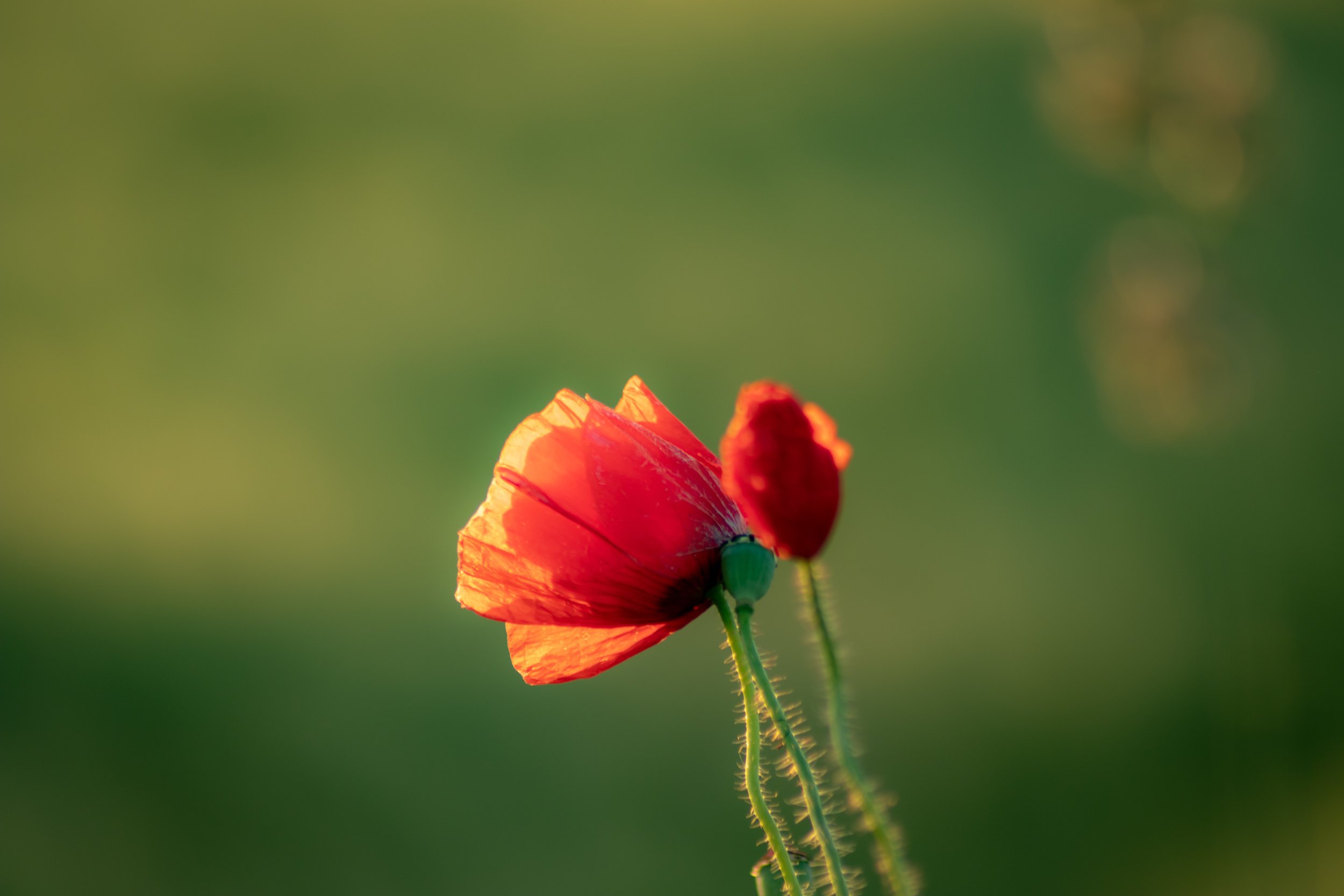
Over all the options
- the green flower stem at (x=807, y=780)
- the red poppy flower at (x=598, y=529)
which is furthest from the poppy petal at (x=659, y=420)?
the green flower stem at (x=807, y=780)

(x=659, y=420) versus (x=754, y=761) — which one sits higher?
(x=659, y=420)

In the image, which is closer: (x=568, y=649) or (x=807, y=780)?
(x=807, y=780)

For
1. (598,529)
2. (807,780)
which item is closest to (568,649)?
(598,529)

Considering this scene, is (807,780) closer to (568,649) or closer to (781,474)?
(781,474)

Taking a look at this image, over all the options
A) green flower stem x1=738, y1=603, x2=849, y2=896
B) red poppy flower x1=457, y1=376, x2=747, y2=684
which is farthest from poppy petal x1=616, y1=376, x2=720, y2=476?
green flower stem x1=738, y1=603, x2=849, y2=896

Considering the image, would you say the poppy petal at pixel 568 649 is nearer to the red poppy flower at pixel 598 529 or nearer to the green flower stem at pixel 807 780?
the red poppy flower at pixel 598 529

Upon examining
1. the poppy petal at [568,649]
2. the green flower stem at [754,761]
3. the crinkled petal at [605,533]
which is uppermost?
the crinkled petal at [605,533]
